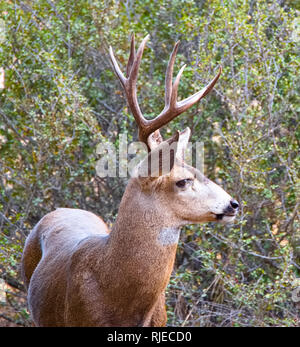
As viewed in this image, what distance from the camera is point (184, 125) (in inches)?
297

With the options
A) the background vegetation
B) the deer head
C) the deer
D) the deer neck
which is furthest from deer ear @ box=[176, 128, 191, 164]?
the background vegetation

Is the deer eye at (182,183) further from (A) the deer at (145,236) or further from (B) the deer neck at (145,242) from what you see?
(B) the deer neck at (145,242)

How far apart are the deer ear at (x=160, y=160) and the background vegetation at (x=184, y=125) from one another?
2195 millimetres

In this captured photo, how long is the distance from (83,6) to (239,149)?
238 cm

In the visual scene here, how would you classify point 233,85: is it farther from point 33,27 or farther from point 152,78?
point 33,27

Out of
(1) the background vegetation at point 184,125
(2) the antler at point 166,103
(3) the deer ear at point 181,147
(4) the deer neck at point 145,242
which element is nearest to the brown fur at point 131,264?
(4) the deer neck at point 145,242

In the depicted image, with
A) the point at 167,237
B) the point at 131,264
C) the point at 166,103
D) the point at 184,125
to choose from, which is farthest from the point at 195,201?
the point at 184,125

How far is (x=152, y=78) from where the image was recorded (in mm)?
7934

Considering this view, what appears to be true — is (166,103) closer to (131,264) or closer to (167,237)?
(167,237)

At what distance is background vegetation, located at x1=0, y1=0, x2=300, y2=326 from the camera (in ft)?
22.2

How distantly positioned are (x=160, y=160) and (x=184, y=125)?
3.23 metres

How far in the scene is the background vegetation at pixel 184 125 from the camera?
22.2 feet

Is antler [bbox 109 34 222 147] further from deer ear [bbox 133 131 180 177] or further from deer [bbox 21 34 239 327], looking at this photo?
deer ear [bbox 133 131 180 177]

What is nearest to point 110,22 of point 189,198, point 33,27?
point 33,27
